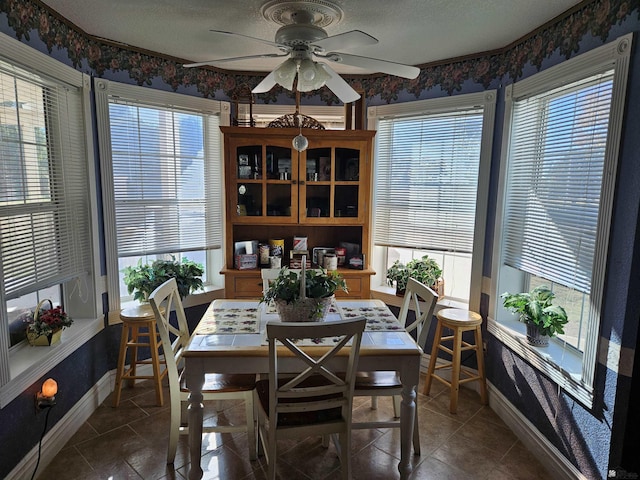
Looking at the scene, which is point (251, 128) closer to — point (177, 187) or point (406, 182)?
point (177, 187)

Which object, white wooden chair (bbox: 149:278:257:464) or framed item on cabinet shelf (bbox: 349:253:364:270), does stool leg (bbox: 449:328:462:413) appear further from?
white wooden chair (bbox: 149:278:257:464)

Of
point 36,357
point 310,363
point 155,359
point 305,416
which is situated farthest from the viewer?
point 155,359

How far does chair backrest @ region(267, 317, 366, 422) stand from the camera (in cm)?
171

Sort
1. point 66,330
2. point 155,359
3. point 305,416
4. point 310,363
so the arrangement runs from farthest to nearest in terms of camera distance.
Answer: point 155,359
point 66,330
point 305,416
point 310,363

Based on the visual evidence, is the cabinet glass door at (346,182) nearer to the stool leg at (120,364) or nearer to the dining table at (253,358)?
the dining table at (253,358)

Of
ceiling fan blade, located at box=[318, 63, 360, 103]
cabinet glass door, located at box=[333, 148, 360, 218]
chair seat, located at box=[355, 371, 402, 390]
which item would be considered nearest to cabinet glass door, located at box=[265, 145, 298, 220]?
cabinet glass door, located at box=[333, 148, 360, 218]

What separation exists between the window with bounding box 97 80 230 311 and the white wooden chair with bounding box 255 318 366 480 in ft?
5.60

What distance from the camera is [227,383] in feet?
7.22

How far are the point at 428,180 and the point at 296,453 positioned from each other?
7.29ft

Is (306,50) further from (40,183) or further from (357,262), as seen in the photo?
(357,262)

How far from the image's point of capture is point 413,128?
334 centimetres

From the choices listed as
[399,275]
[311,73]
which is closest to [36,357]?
[311,73]

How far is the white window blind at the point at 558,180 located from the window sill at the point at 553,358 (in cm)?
43

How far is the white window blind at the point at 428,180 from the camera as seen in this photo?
3123mm
